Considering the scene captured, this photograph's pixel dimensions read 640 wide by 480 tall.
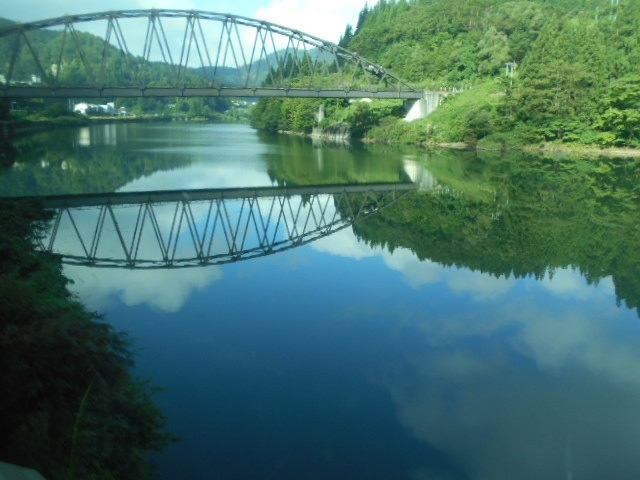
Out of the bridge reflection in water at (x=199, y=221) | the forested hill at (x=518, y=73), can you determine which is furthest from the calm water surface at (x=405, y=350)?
the forested hill at (x=518, y=73)

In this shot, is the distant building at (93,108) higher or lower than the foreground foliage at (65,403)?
higher

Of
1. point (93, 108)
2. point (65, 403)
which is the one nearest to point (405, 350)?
point (65, 403)

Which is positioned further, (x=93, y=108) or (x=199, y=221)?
(x=93, y=108)

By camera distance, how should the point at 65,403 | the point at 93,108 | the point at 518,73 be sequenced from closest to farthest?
1. the point at 65,403
2. the point at 518,73
3. the point at 93,108

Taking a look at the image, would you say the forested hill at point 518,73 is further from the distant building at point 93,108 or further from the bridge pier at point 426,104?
the distant building at point 93,108

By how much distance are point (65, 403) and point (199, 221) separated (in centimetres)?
1777

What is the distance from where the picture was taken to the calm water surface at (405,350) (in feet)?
25.7

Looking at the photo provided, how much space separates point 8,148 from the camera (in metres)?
49.9

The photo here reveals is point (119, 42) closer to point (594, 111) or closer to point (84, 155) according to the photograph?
point (84, 155)

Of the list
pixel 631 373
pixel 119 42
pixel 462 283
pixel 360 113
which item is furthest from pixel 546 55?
pixel 631 373

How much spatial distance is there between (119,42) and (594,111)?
43111 millimetres

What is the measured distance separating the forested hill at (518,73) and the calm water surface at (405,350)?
32.8 meters

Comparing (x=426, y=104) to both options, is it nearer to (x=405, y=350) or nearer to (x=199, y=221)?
(x=199, y=221)

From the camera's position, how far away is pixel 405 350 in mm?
11062
